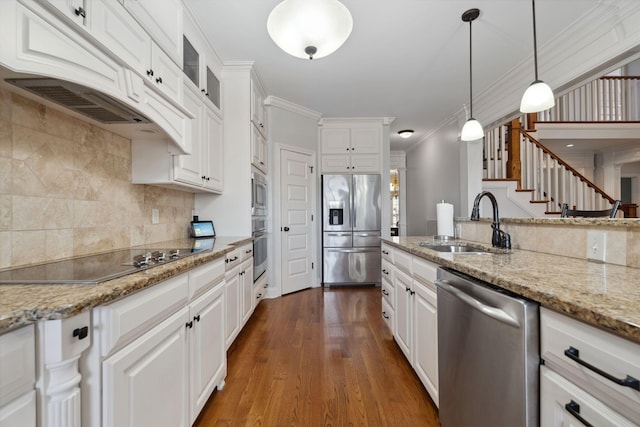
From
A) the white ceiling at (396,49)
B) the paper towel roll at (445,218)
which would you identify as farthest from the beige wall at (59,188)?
the paper towel roll at (445,218)

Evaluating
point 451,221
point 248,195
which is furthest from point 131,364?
point 451,221

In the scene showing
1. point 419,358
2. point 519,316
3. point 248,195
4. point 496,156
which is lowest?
point 419,358

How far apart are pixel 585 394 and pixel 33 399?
4.15 ft

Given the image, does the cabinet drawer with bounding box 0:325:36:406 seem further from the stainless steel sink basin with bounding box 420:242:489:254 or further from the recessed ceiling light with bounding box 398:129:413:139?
the recessed ceiling light with bounding box 398:129:413:139

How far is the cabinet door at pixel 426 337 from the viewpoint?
144cm

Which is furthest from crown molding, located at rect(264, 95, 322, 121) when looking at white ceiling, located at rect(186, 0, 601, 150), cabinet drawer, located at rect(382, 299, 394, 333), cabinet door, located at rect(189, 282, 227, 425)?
cabinet drawer, located at rect(382, 299, 394, 333)

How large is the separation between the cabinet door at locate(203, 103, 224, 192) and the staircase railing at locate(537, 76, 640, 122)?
19.5ft

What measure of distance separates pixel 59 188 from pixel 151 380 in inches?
40.6

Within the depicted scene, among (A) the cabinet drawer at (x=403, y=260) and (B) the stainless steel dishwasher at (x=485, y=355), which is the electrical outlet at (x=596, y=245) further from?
(A) the cabinet drawer at (x=403, y=260)

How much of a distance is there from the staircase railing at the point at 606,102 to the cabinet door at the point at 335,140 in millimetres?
4007

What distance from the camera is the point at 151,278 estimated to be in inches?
36.6

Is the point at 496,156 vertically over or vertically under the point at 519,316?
over

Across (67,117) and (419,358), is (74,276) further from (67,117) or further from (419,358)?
(419,358)

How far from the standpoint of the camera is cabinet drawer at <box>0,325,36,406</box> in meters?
0.53
